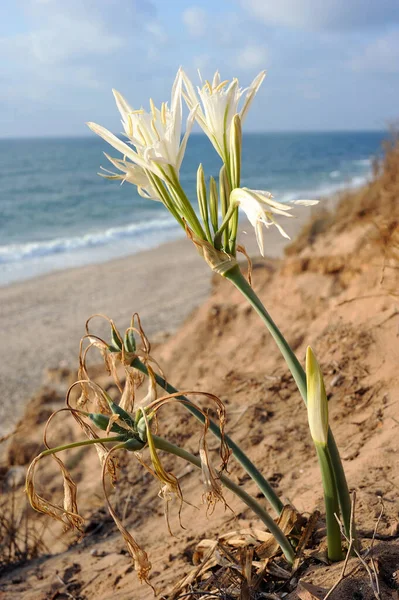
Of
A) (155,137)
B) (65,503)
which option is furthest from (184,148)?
Answer: (65,503)

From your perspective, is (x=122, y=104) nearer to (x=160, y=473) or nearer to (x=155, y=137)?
(x=155, y=137)

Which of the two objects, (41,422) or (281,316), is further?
(41,422)

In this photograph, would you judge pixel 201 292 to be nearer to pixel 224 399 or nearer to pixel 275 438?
pixel 224 399

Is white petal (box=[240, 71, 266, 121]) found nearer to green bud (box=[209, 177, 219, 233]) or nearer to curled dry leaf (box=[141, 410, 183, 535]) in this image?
green bud (box=[209, 177, 219, 233])

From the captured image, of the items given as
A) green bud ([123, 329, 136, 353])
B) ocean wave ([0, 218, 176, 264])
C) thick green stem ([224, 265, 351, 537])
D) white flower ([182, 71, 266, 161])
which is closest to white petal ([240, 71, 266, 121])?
white flower ([182, 71, 266, 161])

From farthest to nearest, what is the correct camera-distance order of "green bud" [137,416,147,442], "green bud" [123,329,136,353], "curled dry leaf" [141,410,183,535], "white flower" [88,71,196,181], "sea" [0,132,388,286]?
"sea" [0,132,388,286], "green bud" [123,329,136,353], "white flower" [88,71,196,181], "green bud" [137,416,147,442], "curled dry leaf" [141,410,183,535]

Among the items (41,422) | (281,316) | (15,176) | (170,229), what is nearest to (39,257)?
(170,229)

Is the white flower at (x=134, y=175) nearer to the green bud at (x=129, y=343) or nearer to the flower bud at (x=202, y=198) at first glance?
the flower bud at (x=202, y=198)

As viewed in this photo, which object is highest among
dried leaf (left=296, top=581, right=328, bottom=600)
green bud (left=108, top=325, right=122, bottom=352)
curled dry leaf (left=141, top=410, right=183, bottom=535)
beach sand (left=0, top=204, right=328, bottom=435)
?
green bud (left=108, top=325, right=122, bottom=352)
